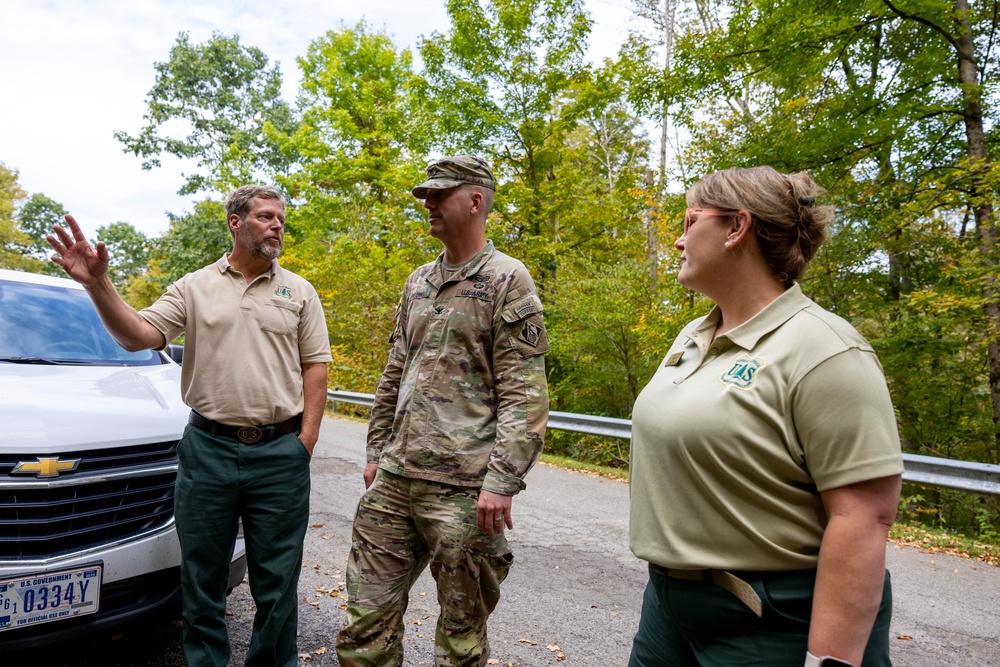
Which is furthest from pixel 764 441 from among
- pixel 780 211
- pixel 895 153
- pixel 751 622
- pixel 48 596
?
pixel 895 153

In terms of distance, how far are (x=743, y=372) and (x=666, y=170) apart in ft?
37.3

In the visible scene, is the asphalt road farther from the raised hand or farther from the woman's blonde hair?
the woman's blonde hair

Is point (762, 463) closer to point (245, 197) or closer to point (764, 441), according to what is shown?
point (764, 441)

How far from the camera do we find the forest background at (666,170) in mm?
9328

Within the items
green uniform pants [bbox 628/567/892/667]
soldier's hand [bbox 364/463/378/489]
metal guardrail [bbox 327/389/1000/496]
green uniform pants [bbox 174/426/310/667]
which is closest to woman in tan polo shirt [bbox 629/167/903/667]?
green uniform pants [bbox 628/567/892/667]

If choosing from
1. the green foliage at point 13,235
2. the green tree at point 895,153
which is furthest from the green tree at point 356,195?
the green foliage at point 13,235

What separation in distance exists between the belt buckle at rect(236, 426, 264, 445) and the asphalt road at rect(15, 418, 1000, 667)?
42.9 inches

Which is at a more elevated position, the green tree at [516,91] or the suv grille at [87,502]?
the green tree at [516,91]

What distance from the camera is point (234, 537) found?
2930 millimetres

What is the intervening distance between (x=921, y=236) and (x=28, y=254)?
57642 mm

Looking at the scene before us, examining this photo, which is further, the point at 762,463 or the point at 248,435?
the point at 248,435

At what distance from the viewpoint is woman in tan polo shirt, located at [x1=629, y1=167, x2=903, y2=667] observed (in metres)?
1.33

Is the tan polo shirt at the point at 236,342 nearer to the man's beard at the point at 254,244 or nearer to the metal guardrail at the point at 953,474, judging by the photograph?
the man's beard at the point at 254,244

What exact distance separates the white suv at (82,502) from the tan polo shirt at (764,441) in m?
2.35
